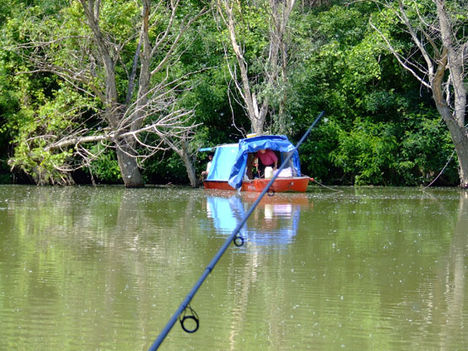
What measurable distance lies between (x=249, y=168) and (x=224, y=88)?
14.5 feet

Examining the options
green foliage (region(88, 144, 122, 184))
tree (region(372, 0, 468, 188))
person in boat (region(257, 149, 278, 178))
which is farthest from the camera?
green foliage (region(88, 144, 122, 184))

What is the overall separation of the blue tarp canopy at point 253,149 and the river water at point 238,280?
858 cm

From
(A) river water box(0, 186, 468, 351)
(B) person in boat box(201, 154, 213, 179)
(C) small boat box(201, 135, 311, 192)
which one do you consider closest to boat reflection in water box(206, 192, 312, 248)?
(A) river water box(0, 186, 468, 351)

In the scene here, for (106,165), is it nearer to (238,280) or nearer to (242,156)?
(242,156)

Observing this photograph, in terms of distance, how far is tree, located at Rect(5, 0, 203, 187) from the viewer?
87.9 feet

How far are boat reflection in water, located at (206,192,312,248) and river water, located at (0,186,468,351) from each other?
0.18 ft

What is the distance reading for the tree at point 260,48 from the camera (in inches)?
1130

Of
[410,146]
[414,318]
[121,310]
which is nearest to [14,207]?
[121,310]

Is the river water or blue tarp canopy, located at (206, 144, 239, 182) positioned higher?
blue tarp canopy, located at (206, 144, 239, 182)

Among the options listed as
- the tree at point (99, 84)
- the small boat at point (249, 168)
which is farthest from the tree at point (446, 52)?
the tree at point (99, 84)

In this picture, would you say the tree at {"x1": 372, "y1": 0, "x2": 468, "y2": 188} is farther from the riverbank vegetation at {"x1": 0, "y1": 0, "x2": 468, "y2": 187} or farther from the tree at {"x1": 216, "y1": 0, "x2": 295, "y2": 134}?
the tree at {"x1": 216, "y1": 0, "x2": 295, "y2": 134}

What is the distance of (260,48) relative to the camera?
3095 centimetres

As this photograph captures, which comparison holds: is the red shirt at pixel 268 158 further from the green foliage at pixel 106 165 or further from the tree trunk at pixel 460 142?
the tree trunk at pixel 460 142

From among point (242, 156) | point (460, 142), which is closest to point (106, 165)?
point (242, 156)
